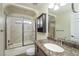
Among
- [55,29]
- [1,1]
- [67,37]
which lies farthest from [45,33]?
[1,1]

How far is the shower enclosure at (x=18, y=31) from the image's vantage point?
1473 millimetres

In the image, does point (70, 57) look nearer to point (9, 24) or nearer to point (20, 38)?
point (20, 38)

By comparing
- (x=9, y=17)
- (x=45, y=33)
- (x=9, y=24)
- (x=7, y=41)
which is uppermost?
(x=9, y=17)

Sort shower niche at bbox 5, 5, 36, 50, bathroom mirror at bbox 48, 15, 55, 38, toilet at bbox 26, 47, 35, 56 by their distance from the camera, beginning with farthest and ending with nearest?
bathroom mirror at bbox 48, 15, 55, 38 < shower niche at bbox 5, 5, 36, 50 < toilet at bbox 26, 47, 35, 56

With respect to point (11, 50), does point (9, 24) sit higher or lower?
higher

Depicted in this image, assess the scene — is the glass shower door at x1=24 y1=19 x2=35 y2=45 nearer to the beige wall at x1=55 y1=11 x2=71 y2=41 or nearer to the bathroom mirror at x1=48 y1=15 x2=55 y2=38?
the bathroom mirror at x1=48 y1=15 x2=55 y2=38

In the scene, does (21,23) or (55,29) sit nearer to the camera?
(55,29)

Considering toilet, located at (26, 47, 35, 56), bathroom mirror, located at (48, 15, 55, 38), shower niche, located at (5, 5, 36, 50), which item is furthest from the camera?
bathroom mirror, located at (48, 15, 55, 38)

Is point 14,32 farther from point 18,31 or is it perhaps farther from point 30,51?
point 30,51

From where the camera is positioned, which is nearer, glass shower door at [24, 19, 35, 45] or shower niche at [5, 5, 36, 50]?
shower niche at [5, 5, 36, 50]

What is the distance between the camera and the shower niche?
142cm

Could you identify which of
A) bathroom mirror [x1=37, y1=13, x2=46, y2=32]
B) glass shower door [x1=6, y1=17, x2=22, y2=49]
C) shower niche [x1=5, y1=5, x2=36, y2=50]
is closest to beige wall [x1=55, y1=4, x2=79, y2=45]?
bathroom mirror [x1=37, y1=13, x2=46, y2=32]

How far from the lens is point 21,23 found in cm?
167

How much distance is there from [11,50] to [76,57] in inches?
43.1
